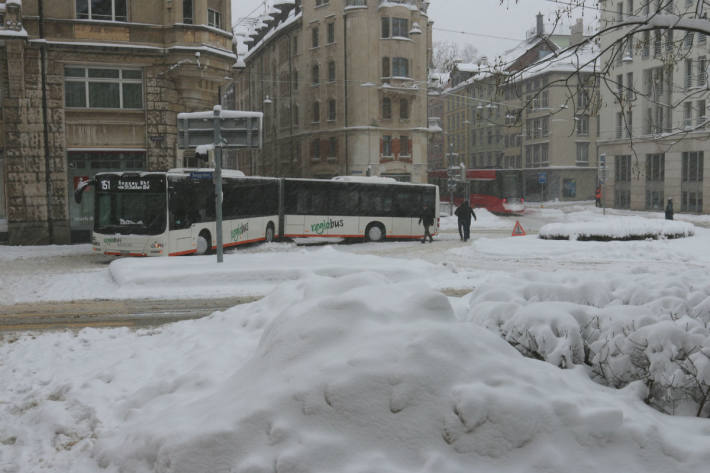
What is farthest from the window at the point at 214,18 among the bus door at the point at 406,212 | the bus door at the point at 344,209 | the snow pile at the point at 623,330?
the snow pile at the point at 623,330

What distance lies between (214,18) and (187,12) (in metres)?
1.42

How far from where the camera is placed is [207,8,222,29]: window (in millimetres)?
26453

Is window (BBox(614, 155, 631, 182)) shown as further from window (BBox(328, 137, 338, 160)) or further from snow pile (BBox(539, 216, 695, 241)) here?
snow pile (BBox(539, 216, 695, 241))

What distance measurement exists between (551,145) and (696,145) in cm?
2326

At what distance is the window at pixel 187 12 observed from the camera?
25422 millimetres

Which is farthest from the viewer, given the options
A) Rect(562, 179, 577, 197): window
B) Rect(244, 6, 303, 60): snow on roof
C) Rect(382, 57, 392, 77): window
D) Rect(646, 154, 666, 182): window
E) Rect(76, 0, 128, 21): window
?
Rect(562, 179, 577, 197): window

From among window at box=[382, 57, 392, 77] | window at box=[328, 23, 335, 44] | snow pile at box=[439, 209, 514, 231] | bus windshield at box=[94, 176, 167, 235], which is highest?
window at box=[328, 23, 335, 44]

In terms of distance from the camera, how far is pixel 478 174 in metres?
46.6

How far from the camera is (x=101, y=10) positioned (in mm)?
24969

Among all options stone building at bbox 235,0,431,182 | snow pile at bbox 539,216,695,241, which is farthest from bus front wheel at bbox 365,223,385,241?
stone building at bbox 235,0,431,182

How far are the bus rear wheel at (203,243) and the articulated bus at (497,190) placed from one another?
26.9 m

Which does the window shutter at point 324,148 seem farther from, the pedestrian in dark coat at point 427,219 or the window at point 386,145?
the pedestrian in dark coat at point 427,219

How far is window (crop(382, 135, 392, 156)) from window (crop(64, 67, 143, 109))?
25683 mm

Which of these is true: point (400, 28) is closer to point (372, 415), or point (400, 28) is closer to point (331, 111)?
point (331, 111)
